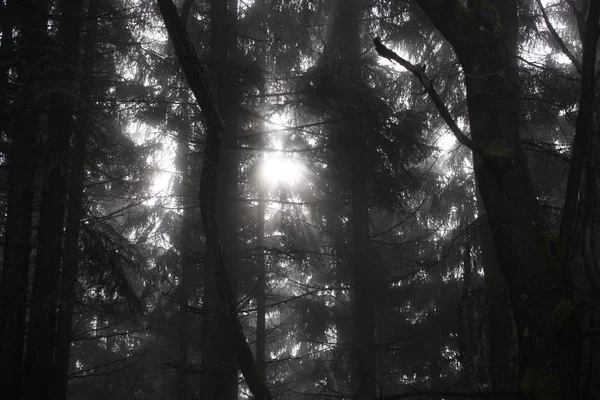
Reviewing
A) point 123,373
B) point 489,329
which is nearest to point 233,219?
point 489,329

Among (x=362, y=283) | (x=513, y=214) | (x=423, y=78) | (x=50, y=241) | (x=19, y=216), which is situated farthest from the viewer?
(x=362, y=283)

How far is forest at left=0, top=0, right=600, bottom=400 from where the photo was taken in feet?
10.2

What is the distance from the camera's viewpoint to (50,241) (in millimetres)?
7609

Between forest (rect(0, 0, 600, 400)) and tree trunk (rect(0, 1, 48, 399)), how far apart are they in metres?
0.03

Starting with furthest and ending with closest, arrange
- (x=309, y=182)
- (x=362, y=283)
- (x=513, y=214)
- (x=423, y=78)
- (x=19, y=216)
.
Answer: (x=309, y=182)
(x=362, y=283)
(x=19, y=216)
(x=513, y=214)
(x=423, y=78)

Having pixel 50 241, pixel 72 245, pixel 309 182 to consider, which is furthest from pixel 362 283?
pixel 50 241

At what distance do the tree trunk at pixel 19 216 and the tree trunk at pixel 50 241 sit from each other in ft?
0.92

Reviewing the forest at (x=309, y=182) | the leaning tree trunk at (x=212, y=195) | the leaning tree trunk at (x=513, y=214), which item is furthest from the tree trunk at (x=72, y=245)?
the leaning tree trunk at (x=513, y=214)

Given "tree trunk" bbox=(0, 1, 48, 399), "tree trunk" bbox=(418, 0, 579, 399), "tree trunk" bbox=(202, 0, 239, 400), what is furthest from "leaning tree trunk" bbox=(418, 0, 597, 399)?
"tree trunk" bbox=(0, 1, 48, 399)

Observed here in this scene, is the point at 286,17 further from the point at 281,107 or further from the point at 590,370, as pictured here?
the point at 590,370

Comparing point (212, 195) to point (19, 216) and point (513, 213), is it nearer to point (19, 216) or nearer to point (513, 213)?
point (513, 213)

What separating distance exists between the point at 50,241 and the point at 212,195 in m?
4.46

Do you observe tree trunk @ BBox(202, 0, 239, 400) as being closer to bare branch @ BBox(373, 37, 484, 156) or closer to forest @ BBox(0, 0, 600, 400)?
forest @ BBox(0, 0, 600, 400)

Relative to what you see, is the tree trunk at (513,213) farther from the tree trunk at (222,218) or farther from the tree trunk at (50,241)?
the tree trunk at (50,241)
